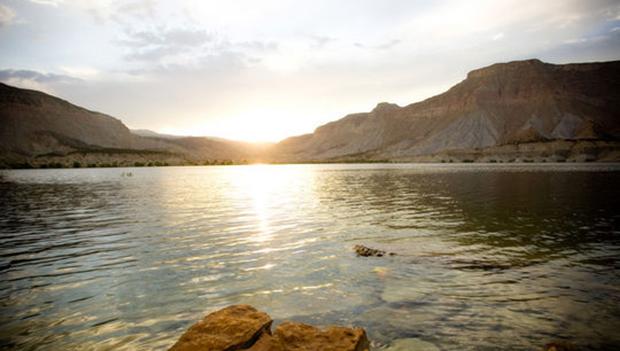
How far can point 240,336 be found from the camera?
596 cm

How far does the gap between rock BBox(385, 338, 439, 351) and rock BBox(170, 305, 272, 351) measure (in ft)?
8.49

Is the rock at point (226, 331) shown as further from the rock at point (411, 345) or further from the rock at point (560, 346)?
the rock at point (560, 346)

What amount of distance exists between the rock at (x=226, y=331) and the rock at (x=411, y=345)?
2.59 m

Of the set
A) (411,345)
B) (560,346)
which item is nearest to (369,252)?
(411,345)

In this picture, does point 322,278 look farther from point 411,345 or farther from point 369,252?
point 411,345

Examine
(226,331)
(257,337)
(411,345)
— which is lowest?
(411,345)

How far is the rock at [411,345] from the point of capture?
22.6 feet

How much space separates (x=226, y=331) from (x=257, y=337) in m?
0.57

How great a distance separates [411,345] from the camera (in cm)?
704

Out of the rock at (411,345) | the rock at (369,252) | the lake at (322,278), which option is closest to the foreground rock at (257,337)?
the rock at (411,345)

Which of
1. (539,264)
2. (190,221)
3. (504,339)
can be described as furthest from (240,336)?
(190,221)

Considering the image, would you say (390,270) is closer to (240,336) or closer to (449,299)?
(449,299)

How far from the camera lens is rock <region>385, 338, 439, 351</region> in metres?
6.90

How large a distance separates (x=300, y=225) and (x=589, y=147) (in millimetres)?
182517
